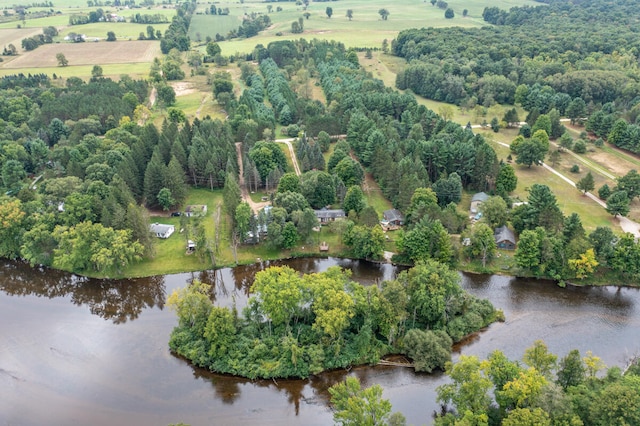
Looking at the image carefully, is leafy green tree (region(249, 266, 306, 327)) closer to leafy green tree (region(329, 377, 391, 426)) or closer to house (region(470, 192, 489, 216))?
leafy green tree (region(329, 377, 391, 426))

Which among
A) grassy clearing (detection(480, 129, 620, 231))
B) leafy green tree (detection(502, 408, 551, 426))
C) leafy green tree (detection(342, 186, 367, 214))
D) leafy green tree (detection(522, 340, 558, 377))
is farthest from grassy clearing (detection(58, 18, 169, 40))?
leafy green tree (detection(502, 408, 551, 426))

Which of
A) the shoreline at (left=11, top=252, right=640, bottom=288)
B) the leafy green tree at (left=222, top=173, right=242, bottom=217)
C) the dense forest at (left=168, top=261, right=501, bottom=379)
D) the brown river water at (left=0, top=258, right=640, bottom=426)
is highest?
the leafy green tree at (left=222, top=173, right=242, bottom=217)

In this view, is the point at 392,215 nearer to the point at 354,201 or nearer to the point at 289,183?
the point at 354,201

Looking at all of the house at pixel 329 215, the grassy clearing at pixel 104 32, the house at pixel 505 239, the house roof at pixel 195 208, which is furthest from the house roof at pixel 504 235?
the grassy clearing at pixel 104 32

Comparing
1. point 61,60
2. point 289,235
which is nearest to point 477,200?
point 289,235

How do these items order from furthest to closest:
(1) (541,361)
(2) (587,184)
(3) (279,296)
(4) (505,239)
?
(2) (587,184), (4) (505,239), (3) (279,296), (1) (541,361)

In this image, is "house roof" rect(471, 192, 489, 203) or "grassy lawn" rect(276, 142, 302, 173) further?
"grassy lawn" rect(276, 142, 302, 173)

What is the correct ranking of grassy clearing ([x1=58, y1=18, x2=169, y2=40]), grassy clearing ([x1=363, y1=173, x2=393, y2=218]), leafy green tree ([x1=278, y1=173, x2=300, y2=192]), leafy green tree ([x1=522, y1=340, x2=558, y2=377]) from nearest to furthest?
leafy green tree ([x1=522, y1=340, x2=558, y2=377])
leafy green tree ([x1=278, y1=173, x2=300, y2=192])
grassy clearing ([x1=363, y1=173, x2=393, y2=218])
grassy clearing ([x1=58, y1=18, x2=169, y2=40])
